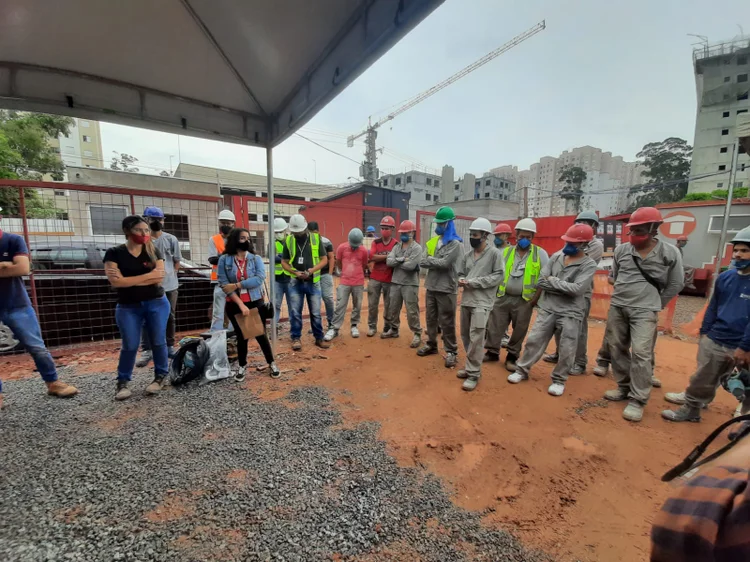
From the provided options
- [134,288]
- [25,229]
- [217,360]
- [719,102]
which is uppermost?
[719,102]

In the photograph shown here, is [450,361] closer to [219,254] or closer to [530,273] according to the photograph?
[530,273]

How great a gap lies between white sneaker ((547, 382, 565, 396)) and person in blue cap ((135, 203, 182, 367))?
184 inches

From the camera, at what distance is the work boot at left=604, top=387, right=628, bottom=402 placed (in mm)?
3564

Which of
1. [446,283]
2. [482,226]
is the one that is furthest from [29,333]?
[482,226]

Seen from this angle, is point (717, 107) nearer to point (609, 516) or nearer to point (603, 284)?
point (603, 284)

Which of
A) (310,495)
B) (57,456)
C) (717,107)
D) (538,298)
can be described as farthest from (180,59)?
(717,107)

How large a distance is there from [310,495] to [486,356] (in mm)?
3214

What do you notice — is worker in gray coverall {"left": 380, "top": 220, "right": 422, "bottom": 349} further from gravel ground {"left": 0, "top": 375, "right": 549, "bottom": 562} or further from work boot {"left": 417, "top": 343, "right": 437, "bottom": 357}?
gravel ground {"left": 0, "top": 375, "right": 549, "bottom": 562}

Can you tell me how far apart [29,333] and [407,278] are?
442 cm

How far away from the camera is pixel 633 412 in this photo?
126 inches

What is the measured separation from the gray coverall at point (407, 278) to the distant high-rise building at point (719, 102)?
1644 inches

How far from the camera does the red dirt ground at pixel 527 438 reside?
2.03m

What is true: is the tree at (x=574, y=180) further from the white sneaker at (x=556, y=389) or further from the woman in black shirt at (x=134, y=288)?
the woman in black shirt at (x=134, y=288)

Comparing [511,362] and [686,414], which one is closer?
[686,414]
